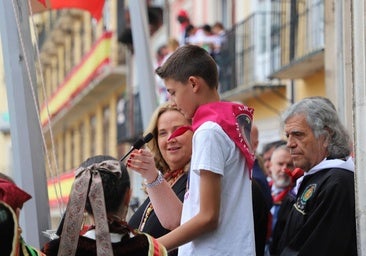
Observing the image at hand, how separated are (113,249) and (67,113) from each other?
33743mm

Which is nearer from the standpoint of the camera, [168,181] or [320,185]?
[320,185]

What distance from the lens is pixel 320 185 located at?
552 cm

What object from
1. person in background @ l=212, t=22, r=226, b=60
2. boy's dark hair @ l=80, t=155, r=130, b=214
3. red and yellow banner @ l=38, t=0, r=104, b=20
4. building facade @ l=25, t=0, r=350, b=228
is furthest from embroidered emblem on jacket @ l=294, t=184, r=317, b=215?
person in background @ l=212, t=22, r=226, b=60

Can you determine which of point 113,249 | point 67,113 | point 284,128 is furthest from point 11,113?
point 67,113

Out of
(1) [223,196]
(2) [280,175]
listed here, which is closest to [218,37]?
(2) [280,175]

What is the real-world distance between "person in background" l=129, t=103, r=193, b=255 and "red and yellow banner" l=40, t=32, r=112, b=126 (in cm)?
2389

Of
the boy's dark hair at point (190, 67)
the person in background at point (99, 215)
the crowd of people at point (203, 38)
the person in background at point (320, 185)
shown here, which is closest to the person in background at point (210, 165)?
the boy's dark hair at point (190, 67)

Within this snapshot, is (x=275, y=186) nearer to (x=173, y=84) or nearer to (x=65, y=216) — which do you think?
(x=173, y=84)

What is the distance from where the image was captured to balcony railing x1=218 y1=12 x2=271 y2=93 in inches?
690

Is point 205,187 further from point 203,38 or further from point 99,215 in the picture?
point 203,38

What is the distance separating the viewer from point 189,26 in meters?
18.0

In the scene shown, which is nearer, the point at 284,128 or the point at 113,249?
the point at 113,249

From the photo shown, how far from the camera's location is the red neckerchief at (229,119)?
192 inches

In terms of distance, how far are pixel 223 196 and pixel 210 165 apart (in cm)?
19
